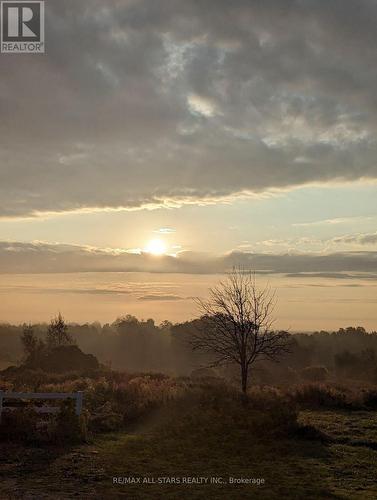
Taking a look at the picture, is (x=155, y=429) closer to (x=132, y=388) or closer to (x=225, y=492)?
(x=132, y=388)

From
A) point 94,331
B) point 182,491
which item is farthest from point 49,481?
point 94,331

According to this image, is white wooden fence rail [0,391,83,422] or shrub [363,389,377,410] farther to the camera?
shrub [363,389,377,410]

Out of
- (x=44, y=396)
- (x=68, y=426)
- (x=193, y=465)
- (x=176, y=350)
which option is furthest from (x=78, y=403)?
(x=176, y=350)

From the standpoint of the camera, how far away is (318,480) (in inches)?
445

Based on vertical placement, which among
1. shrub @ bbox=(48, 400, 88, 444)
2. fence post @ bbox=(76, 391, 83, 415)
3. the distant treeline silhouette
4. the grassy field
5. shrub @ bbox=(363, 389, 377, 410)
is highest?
fence post @ bbox=(76, 391, 83, 415)

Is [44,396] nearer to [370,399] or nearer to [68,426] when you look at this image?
[68,426]

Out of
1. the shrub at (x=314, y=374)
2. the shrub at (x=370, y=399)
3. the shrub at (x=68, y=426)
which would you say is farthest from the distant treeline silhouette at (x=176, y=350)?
the shrub at (x=68, y=426)

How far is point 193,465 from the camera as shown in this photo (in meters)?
12.4

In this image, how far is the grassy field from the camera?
407 inches

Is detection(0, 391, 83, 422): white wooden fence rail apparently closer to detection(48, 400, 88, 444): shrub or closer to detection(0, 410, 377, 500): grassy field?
detection(48, 400, 88, 444): shrub

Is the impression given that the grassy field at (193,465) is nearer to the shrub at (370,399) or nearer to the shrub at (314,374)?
the shrub at (370,399)

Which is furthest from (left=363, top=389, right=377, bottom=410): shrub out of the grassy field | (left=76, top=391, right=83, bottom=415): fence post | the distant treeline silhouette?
the distant treeline silhouette

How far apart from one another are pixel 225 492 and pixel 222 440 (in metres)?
4.93

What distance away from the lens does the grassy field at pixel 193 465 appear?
1033 cm
